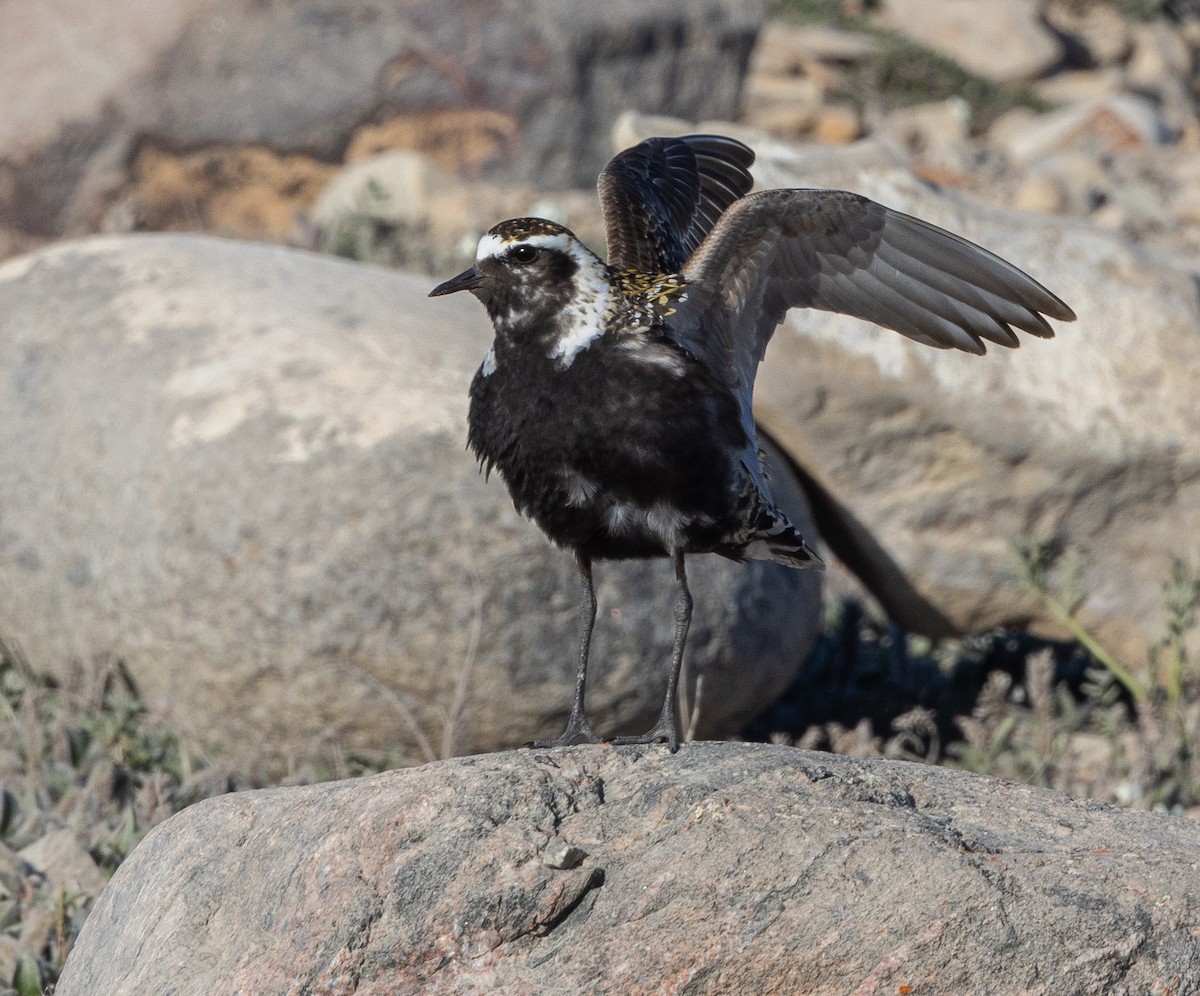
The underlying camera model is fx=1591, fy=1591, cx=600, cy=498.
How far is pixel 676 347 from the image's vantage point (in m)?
4.47

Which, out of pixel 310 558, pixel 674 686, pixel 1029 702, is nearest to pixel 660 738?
pixel 674 686

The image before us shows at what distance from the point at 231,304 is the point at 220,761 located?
197cm

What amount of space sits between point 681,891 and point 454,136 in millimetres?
9289

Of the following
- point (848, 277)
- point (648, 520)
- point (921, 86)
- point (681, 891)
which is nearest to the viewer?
point (681, 891)

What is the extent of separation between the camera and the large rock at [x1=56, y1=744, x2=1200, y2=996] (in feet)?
11.4

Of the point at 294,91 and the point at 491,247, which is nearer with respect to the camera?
the point at 491,247

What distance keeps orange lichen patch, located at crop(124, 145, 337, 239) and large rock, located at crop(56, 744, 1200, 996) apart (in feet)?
25.4

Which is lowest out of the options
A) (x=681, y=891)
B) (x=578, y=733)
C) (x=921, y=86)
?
(x=921, y=86)

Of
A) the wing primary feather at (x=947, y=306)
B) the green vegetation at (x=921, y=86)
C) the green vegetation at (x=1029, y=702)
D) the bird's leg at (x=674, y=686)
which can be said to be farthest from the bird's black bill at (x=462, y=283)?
the green vegetation at (x=921, y=86)

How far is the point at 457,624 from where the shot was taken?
6098 mm

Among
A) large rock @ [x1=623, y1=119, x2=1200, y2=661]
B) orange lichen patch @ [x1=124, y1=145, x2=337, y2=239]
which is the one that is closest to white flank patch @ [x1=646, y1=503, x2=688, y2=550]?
large rock @ [x1=623, y1=119, x2=1200, y2=661]

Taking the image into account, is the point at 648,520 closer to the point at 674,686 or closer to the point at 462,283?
the point at 674,686

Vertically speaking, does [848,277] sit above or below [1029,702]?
above

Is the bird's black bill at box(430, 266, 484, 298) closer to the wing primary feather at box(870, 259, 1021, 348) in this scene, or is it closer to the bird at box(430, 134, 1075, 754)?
the bird at box(430, 134, 1075, 754)
